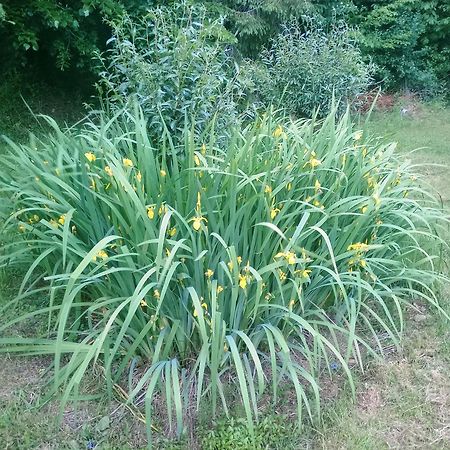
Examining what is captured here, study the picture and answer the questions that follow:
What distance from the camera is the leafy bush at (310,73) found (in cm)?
630

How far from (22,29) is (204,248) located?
3649mm

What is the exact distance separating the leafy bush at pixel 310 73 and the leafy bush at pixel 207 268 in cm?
347

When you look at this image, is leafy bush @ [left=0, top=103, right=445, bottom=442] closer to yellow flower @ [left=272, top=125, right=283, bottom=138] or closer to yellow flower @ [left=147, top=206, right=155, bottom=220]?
yellow flower @ [left=147, top=206, right=155, bottom=220]

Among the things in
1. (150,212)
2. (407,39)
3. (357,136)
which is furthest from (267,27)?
(150,212)

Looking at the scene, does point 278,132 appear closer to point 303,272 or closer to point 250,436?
point 303,272

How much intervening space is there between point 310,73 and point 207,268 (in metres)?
4.35

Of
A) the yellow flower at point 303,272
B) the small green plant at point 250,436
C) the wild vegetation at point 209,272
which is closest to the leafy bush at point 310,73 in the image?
the wild vegetation at point 209,272

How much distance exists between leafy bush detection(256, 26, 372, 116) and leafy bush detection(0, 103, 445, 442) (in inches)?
137

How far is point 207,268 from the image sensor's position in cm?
245

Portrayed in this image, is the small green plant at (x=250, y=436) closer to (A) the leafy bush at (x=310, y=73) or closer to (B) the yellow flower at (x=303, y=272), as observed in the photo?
(B) the yellow flower at (x=303, y=272)

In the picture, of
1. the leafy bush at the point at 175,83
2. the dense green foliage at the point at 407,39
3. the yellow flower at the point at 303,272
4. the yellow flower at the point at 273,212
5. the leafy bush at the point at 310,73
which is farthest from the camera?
the dense green foliage at the point at 407,39

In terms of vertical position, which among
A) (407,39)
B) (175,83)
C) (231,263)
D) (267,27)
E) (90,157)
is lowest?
(407,39)

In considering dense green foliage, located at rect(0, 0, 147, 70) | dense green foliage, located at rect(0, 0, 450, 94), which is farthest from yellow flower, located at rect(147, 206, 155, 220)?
dense green foliage, located at rect(0, 0, 147, 70)

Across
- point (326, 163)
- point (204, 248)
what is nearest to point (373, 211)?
point (326, 163)
